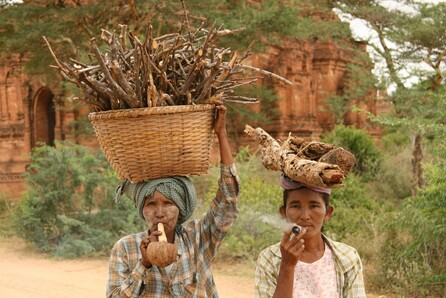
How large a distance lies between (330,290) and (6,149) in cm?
1755

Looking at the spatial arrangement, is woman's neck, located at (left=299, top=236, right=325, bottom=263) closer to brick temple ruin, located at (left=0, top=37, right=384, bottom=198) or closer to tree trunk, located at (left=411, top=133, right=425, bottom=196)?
tree trunk, located at (left=411, top=133, right=425, bottom=196)

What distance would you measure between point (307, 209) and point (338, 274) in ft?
1.00

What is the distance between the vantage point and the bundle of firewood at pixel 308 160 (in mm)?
1970

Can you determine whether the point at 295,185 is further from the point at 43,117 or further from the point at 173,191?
the point at 43,117

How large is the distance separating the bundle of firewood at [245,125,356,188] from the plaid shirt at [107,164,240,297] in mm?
241

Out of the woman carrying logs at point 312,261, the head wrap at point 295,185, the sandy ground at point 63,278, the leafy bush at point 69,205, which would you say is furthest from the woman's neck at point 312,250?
the leafy bush at point 69,205

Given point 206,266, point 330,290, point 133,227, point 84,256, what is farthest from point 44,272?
point 330,290

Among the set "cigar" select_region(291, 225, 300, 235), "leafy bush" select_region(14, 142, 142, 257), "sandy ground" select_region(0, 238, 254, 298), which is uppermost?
"cigar" select_region(291, 225, 300, 235)

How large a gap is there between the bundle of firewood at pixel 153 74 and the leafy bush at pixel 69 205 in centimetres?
679

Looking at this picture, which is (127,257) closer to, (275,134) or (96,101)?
(96,101)

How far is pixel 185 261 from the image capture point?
97.9 inches

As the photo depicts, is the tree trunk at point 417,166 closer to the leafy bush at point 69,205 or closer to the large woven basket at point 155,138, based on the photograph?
the leafy bush at point 69,205

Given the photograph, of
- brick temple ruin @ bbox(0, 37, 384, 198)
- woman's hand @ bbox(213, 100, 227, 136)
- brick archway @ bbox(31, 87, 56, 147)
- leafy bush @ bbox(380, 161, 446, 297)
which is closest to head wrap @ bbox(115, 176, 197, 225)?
woman's hand @ bbox(213, 100, 227, 136)

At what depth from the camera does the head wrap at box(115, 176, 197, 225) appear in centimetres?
240
